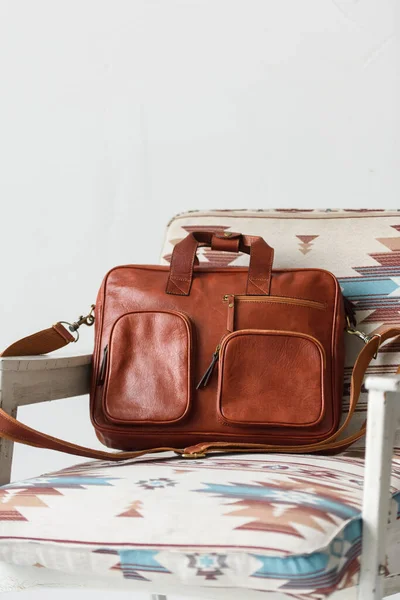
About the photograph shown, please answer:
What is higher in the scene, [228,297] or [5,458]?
[228,297]

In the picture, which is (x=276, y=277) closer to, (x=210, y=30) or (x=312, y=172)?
(x=312, y=172)

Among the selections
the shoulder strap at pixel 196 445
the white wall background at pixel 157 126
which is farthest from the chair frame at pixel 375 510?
the white wall background at pixel 157 126

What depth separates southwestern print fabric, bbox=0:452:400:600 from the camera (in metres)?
0.87

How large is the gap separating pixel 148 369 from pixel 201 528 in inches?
21.3

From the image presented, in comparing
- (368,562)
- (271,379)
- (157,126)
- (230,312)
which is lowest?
(368,562)

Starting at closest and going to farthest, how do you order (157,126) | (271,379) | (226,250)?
(271,379), (226,250), (157,126)

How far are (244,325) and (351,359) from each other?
0.68 feet

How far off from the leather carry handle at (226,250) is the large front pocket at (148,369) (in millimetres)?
60

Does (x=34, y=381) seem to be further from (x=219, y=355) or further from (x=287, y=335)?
(x=287, y=335)

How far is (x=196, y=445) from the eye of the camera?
132cm

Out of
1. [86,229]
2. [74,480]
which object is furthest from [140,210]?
[74,480]

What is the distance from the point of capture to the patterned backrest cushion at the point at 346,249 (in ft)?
4.78

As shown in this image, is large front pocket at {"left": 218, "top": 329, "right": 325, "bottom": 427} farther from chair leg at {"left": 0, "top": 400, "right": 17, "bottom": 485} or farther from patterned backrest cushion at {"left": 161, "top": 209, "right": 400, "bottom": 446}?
chair leg at {"left": 0, "top": 400, "right": 17, "bottom": 485}

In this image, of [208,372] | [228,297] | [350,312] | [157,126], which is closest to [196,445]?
[208,372]
